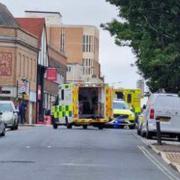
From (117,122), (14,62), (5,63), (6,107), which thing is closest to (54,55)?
(14,62)

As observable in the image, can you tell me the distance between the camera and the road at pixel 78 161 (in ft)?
54.9

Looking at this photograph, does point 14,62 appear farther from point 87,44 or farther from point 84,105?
point 87,44

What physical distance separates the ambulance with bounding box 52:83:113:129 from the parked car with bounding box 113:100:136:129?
5.52 meters

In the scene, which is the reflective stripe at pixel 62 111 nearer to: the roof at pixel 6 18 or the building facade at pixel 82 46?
the roof at pixel 6 18

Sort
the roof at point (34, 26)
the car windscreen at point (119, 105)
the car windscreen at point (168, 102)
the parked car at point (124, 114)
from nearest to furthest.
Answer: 1. the car windscreen at point (168, 102)
2. the parked car at point (124, 114)
3. the car windscreen at point (119, 105)
4. the roof at point (34, 26)

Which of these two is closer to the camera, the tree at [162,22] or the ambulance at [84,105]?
the tree at [162,22]

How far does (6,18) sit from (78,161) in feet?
208

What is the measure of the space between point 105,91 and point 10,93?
30.2 m

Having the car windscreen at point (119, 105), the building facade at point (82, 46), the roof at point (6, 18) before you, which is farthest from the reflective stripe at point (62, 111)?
the building facade at point (82, 46)

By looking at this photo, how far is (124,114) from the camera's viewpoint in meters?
51.0

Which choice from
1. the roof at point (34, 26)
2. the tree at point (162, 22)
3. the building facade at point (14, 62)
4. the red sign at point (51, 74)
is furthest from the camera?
the red sign at point (51, 74)

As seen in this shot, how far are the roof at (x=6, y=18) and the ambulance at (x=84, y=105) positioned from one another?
34.8 meters

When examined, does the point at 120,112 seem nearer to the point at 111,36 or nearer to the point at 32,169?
the point at 111,36

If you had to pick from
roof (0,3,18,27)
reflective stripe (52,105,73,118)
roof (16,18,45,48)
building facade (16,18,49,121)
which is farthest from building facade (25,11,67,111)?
reflective stripe (52,105,73,118)
